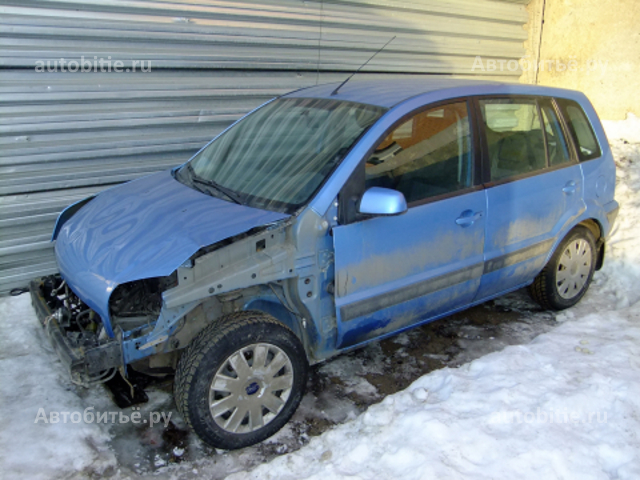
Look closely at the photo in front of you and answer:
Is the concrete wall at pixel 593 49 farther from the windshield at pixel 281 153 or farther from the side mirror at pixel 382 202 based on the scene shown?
the side mirror at pixel 382 202

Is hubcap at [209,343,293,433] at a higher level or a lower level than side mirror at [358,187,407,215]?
lower

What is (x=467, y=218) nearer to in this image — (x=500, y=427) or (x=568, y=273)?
(x=500, y=427)

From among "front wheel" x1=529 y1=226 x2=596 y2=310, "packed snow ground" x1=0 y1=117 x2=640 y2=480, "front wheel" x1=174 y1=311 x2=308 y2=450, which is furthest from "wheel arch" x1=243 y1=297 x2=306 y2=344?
"front wheel" x1=529 y1=226 x2=596 y2=310

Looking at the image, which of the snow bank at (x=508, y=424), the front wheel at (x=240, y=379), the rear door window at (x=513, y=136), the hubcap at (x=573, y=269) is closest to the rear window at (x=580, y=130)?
the rear door window at (x=513, y=136)

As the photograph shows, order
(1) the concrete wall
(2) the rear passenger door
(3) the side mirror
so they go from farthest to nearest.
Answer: (1) the concrete wall, (2) the rear passenger door, (3) the side mirror

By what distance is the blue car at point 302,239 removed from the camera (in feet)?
9.04

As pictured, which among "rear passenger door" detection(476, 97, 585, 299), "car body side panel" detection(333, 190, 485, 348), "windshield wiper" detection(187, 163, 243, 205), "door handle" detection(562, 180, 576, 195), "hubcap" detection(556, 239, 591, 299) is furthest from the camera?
"hubcap" detection(556, 239, 591, 299)

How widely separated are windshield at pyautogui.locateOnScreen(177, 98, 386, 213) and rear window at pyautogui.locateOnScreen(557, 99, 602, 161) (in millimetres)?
1723

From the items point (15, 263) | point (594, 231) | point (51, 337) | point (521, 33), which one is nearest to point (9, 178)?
point (15, 263)

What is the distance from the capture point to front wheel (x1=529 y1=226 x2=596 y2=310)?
4211 mm

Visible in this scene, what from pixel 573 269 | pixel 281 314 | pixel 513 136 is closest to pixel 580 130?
pixel 513 136

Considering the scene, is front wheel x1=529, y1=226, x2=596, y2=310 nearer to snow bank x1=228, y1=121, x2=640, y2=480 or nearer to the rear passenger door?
the rear passenger door

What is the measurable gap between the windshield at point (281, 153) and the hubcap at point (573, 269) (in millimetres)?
2027

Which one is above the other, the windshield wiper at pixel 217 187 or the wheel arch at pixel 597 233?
the windshield wiper at pixel 217 187
